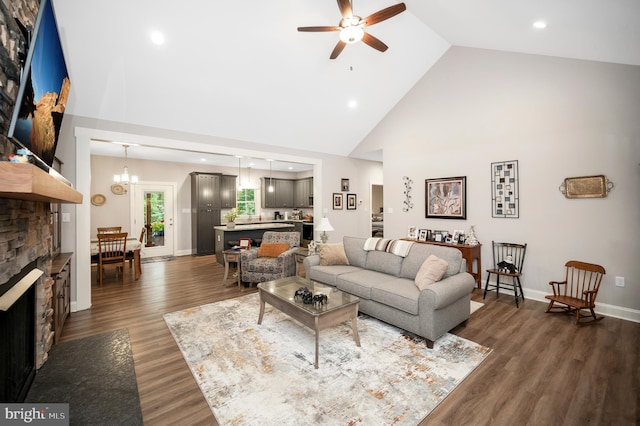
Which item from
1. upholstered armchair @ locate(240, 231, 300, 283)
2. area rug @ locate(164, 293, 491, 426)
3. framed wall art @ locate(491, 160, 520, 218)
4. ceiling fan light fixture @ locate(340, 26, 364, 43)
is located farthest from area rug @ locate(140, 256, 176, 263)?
framed wall art @ locate(491, 160, 520, 218)

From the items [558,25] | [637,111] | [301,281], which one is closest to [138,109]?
[301,281]

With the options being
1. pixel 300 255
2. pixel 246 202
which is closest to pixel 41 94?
pixel 300 255

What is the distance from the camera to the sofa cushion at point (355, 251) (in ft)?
13.2

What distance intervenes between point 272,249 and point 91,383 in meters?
2.99

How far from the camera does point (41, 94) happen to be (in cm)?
152

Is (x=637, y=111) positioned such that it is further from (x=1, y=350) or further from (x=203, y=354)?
(x=1, y=350)

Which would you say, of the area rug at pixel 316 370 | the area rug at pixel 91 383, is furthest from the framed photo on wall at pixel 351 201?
the area rug at pixel 91 383

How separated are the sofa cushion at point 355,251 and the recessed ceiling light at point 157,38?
3.63m

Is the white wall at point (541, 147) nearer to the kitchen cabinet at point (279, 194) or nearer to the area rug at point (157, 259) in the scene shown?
the kitchen cabinet at point (279, 194)

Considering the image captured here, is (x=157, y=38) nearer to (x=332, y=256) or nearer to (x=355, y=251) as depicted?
(x=332, y=256)

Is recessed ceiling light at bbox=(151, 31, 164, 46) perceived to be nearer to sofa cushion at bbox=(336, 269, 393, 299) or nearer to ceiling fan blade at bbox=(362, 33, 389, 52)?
A: ceiling fan blade at bbox=(362, 33, 389, 52)

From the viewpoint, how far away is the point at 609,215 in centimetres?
345

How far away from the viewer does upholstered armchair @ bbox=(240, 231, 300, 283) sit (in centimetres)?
444

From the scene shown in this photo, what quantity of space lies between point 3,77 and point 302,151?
5.17 meters
